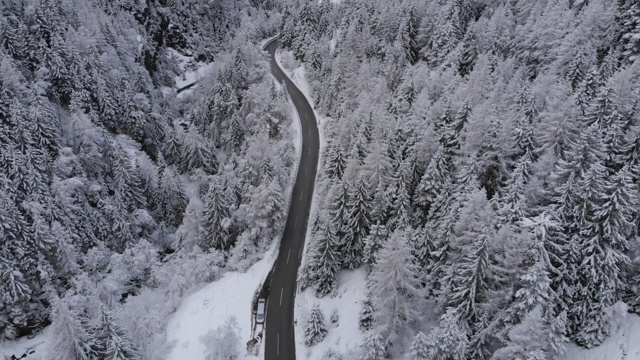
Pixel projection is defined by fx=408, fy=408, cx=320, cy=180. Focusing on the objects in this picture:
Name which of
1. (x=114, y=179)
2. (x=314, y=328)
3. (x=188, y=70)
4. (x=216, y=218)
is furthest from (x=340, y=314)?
(x=188, y=70)

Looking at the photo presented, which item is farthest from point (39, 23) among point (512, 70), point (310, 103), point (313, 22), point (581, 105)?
point (581, 105)

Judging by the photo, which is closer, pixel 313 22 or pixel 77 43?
pixel 77 43

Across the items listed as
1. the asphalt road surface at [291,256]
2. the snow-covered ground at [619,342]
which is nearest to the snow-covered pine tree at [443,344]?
the snow-covered ground at [619,342]

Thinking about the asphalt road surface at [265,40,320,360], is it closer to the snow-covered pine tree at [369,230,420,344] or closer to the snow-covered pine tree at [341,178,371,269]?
the snow-covered pine tree at [341,178,371,269]

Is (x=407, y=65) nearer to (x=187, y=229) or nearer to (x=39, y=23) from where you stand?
(x=187, y=229)

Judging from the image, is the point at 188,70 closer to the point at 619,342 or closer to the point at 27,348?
the point at 27,348

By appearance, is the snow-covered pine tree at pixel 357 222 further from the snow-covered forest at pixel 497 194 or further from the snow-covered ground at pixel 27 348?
the snow-covered ground at pixel 27 348
